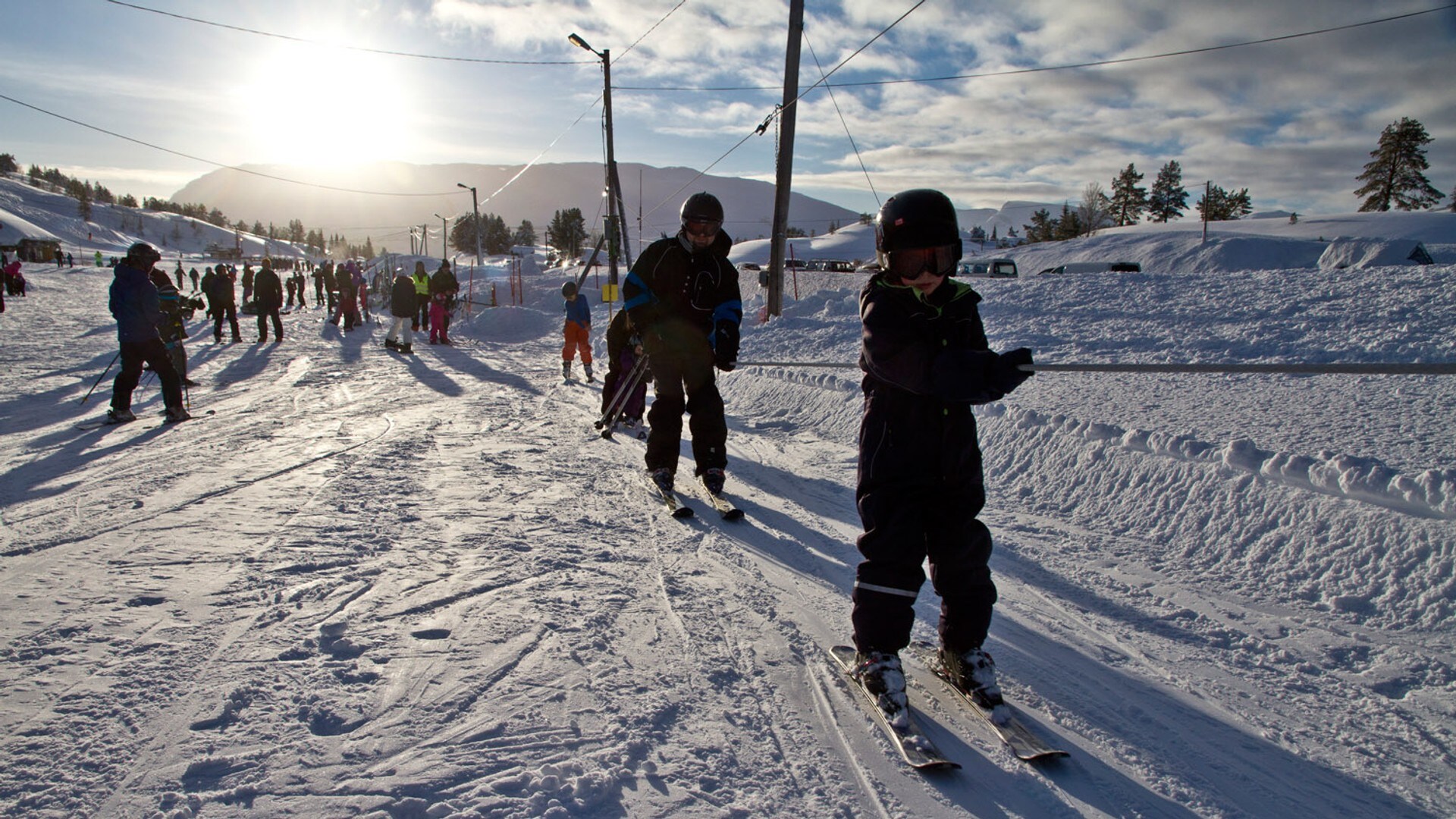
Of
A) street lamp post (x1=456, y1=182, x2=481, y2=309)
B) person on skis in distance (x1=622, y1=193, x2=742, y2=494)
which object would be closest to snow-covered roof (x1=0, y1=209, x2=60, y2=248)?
street lamp post (x1=456, y1=182, x2=481, y2=309)

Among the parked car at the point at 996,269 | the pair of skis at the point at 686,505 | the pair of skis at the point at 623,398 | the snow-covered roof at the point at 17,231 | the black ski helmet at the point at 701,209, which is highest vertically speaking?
the snow-covered roof at the point at 17,231

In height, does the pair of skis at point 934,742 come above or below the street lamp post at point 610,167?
below

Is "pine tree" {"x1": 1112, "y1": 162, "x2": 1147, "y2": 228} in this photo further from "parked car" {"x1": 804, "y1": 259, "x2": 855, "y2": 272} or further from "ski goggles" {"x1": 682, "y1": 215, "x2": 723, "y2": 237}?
"ski goggles" {"x1": 682, "y1": 215, "x2": 723, "y2": 237}

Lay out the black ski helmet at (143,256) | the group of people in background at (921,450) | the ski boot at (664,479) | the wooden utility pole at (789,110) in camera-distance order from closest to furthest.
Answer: the group of people in background at (921,450) → the ski boot at (664,479) → the black ski helmet at (143,256) → the wooden utility pole at (789,110)

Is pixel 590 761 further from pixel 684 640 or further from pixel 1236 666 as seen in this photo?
pixel 1236 666

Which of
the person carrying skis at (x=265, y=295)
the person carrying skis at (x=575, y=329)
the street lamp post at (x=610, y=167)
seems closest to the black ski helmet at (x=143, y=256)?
the person carrying skis at (x=575, y=329)

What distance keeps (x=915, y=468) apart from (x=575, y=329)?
917 cm

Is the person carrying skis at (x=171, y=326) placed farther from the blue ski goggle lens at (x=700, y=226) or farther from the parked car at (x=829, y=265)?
the parked car at (x=829, y=265)

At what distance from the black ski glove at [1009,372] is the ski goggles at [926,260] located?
359 mm

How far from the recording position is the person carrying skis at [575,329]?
10805 millimetres

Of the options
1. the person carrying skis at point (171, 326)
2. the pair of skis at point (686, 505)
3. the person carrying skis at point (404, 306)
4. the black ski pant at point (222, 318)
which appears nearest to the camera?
the pair of skis at point (686, 505)

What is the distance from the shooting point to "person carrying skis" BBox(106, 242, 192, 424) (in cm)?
693

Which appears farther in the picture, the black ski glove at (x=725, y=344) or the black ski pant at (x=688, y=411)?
the black ski pant at (x=688, y=411)

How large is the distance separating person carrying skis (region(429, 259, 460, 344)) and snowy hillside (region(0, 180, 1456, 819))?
10756mm
